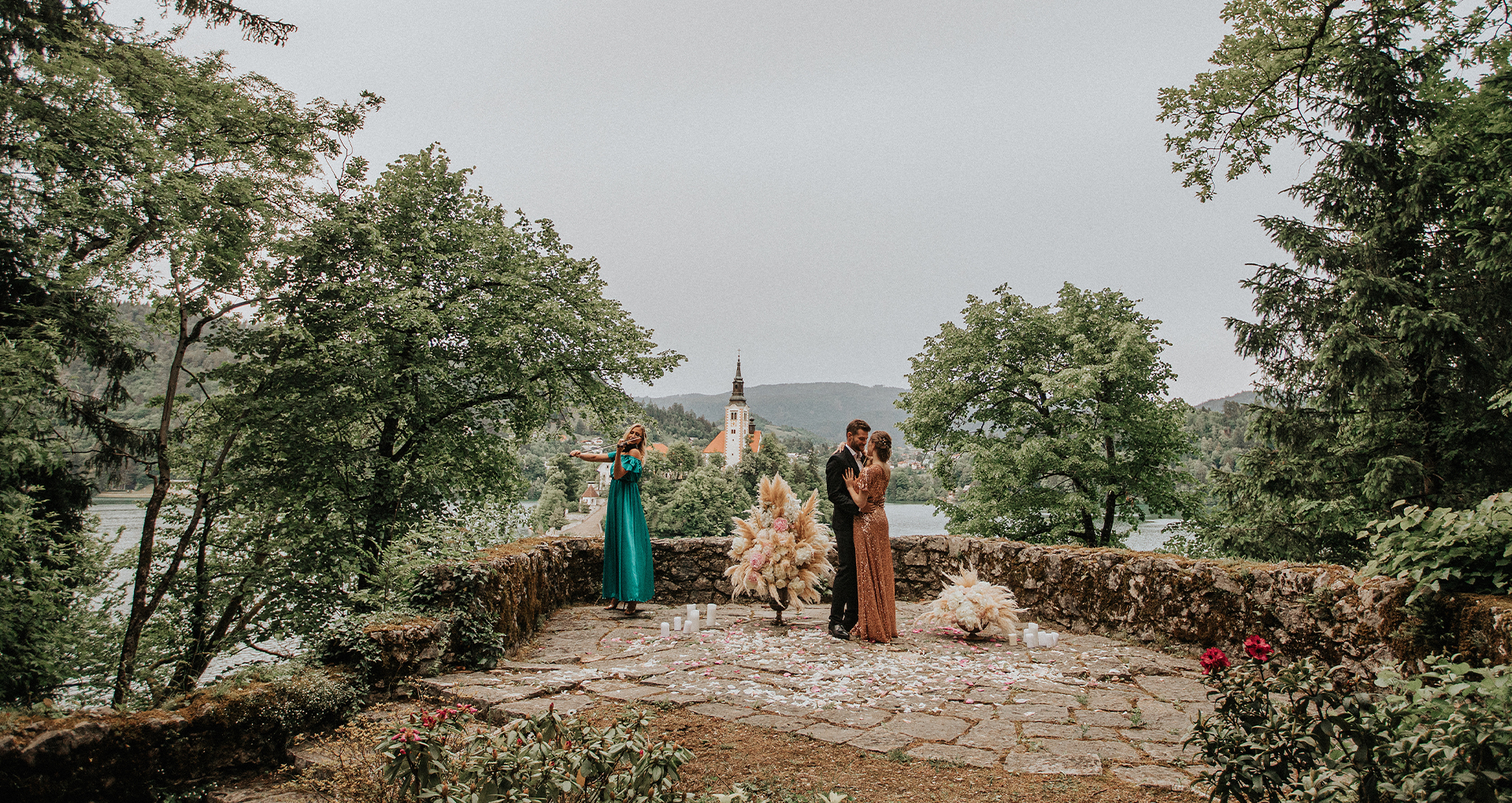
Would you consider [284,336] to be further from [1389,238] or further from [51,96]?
[1389,238]

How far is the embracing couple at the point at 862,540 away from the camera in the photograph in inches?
271

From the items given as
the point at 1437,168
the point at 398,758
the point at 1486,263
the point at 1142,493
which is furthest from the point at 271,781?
the point at 1142,493

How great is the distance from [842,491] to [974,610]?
5.86 feet

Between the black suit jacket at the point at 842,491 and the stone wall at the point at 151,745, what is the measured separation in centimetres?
471

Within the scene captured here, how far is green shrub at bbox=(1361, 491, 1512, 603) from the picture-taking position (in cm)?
368

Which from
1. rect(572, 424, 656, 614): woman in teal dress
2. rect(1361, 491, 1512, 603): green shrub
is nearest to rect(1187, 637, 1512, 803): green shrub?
rect(1361, 491, 1512, 603): green shrub

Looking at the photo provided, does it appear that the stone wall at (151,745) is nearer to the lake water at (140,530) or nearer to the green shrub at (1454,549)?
the lake water at (140,530)

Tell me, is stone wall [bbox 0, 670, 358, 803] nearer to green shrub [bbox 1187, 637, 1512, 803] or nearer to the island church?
green shrub [bbox 1187, 637, 1512, 803]

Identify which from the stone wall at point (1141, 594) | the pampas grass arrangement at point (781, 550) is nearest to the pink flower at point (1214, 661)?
the stone wall at point (1141, 594)

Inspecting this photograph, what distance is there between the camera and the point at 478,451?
11914 millimetres

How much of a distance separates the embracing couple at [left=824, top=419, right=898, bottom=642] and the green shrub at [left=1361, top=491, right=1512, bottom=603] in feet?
12.2

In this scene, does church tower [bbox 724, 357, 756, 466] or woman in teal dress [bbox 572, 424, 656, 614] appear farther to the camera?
church tower [bbox 724, 357, 756, 466]

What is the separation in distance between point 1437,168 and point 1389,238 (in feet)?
4.08

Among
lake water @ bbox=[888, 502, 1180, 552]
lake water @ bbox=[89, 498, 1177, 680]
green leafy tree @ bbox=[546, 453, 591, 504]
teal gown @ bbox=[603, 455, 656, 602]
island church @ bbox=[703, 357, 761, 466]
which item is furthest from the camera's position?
island church @ bbox=[703, 357, 761, 466]
